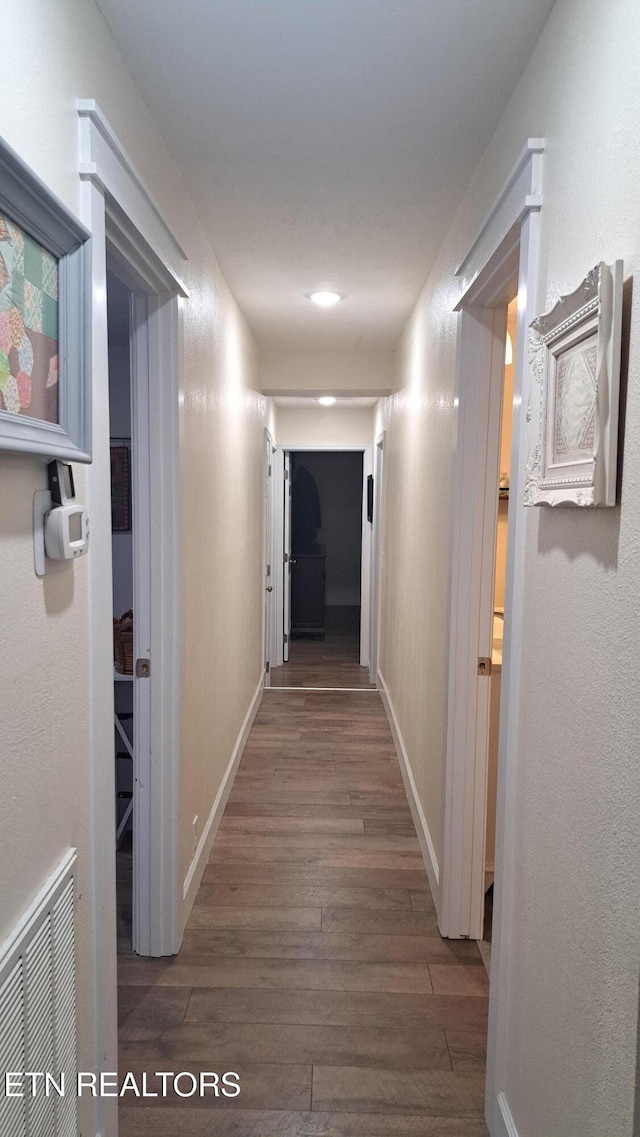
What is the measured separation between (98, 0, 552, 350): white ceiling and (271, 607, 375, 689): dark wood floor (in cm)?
378

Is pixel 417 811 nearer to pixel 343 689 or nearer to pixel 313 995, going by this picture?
pixel 313 995

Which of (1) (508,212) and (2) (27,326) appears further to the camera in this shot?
(1) (508,212)

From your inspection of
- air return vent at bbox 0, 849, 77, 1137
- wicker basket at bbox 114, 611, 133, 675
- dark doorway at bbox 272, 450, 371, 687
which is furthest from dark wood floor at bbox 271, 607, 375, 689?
air return vent at bbox 0, 849, 77, 1137

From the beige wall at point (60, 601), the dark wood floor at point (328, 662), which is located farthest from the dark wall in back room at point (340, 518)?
the beige wall at point (60, 601)

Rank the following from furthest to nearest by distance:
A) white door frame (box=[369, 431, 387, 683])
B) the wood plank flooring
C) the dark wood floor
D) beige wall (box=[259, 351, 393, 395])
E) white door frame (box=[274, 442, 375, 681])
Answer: white door frame (box=[274, 442, 375, 681]) < the dark wood floor < white door frame (box=[369, 431, 387, 683]) < beige wall (box=[259, 351, 393, 395]) < the wood plank flooring

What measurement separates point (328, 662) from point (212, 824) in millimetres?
3761

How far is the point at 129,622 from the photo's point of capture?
3064 mm

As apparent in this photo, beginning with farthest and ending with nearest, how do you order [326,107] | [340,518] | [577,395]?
[340,518]
[326,107]
[577,395]

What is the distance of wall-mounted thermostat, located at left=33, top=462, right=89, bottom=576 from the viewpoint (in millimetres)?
1144

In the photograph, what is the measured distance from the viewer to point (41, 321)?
1069mm

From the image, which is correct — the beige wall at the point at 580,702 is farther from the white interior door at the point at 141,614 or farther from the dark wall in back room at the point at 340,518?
the dark wall in back room at the point at 340,518

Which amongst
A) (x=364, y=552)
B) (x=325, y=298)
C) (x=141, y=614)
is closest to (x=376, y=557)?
(x=364, y=552)

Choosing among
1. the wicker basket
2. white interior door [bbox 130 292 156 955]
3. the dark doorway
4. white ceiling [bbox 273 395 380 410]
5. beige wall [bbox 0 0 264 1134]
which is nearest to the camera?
beige wall [bbox 0 0 264 1134]

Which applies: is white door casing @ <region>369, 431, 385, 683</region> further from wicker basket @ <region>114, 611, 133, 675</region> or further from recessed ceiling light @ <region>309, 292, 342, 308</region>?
wicker basket @ <region>114, 611, 133, 675</region>
